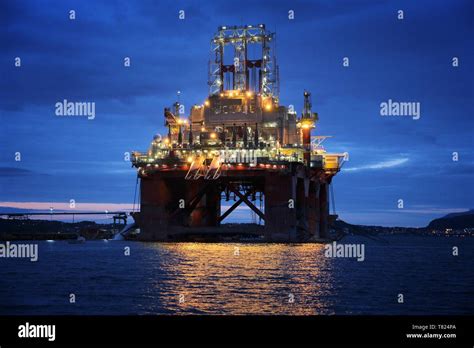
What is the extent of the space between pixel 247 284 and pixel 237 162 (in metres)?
44.7

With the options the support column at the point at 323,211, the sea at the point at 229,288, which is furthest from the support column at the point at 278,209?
the support column at the point at 323,211

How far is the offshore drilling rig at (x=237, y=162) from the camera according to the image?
3388 inches

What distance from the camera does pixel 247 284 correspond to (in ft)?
138

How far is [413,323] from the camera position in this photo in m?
20.5

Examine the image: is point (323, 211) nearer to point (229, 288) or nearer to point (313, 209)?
point (313, 209)

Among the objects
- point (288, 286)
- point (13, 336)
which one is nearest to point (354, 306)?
point (288, 286)

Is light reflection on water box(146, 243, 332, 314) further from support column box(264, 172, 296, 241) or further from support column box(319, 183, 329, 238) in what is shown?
support column box(319, 183, 329, 238)

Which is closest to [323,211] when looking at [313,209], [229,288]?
[313,209]

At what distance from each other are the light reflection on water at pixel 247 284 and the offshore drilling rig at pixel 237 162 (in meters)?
21.1

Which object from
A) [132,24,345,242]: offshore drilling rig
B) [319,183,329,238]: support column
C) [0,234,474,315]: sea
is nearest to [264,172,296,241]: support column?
[132,24,345,242]: offshore drilling rig

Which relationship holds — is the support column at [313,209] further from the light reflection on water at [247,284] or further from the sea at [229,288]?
the sea at [229,288]

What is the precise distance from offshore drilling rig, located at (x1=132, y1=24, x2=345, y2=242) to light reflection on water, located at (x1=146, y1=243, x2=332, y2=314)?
21052 mm

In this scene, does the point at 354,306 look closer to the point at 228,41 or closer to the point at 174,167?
the point at 174,167

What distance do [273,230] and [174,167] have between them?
553 inches
